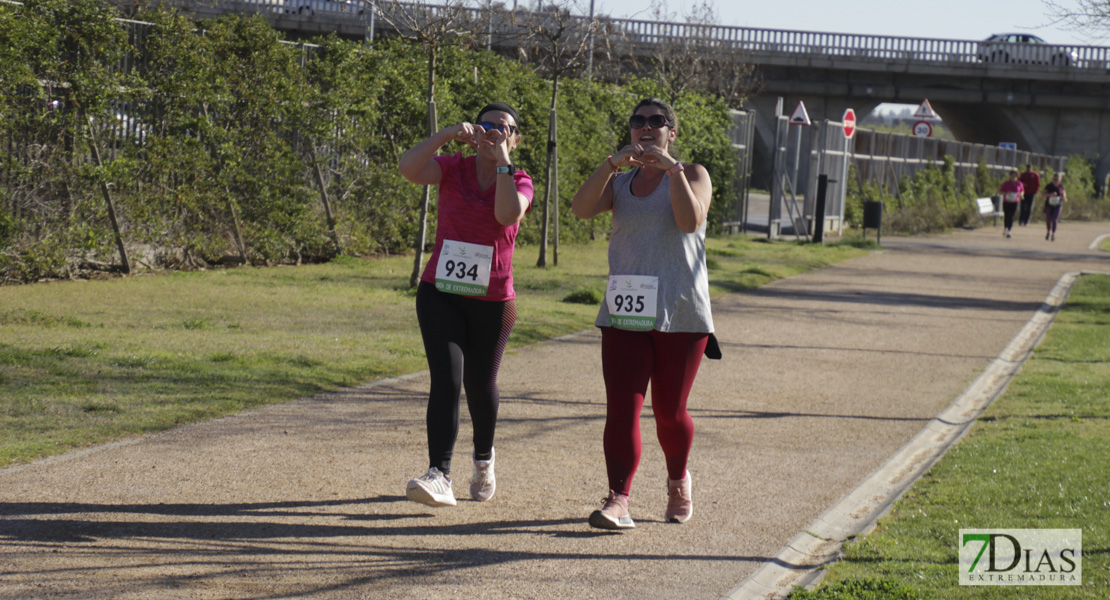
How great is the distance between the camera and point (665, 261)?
17.1 feet

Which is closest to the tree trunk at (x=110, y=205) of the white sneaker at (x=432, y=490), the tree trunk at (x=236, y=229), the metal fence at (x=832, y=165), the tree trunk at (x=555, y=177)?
the tree trunk at (x=236, y=229)

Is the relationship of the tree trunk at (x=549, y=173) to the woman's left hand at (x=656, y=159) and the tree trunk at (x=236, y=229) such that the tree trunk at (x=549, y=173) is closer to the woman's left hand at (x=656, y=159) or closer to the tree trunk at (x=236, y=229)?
the tree trunk at (x=236, y=229)

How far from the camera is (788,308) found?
14.4 meters

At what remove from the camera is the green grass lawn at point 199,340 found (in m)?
6.97

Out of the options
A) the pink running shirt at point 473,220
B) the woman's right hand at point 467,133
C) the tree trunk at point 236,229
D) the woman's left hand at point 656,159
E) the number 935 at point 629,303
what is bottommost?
the tree trunk at point 236,229

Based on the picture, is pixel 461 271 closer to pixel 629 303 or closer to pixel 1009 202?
pixel 629 303

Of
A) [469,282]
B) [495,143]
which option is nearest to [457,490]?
[469,282]

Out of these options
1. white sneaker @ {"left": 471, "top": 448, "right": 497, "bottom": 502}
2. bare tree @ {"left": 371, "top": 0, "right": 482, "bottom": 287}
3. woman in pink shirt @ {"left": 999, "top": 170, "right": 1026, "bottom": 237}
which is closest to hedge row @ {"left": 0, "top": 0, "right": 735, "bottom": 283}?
bare tree @ {"left": 371, "top": 0, "right": 482, "bottom": 287}

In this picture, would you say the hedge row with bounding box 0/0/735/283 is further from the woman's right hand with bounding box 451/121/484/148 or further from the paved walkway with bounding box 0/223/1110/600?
the woman's right hand with bounding box 451/121/484/148

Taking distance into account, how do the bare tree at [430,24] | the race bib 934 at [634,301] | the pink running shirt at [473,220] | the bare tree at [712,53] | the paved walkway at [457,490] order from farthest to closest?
1. the bare tree at [712,53]
2. the bare tree at [430,24]
3. the pink running shirt at [473,220]
4. the race bib 934 at [634,301]
5. the paved walkway at [457,490]

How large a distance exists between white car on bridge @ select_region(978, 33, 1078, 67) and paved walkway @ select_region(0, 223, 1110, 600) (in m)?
48.6

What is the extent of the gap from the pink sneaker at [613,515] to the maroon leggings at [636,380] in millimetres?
42

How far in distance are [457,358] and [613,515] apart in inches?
39.4

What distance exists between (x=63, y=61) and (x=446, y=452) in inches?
340
